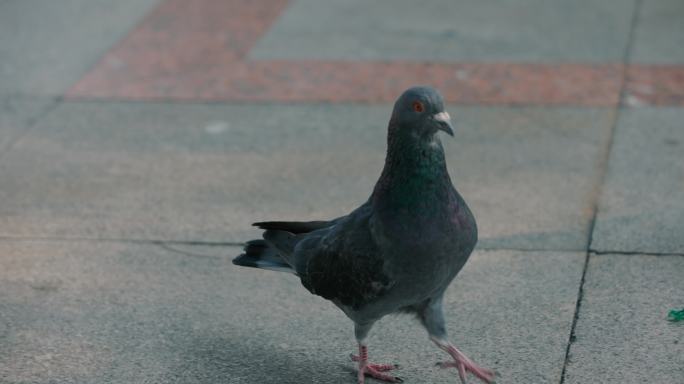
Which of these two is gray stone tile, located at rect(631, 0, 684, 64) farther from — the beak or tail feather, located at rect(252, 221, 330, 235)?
the beak

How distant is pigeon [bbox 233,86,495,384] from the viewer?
3492mm

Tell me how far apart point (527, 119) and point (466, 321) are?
2135mm

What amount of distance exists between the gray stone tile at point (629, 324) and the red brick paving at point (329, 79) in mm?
1912

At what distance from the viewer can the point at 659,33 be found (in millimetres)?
7184

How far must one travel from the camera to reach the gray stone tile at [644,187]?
4781 mm

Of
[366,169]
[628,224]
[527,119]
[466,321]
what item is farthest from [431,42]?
[466,321]

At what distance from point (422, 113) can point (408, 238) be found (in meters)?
0.41

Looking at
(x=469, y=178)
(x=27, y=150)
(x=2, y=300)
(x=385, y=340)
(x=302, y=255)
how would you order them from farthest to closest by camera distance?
(x=27, y=150)
(x=469, y=178)
(x=2, y=300)
(x=385, y=340)
(x=302, y=255)

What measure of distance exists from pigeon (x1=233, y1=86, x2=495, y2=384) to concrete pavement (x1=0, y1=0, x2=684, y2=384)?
0.36 metres

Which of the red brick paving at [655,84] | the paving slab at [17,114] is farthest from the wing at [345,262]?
the red brick paving at [655,84]

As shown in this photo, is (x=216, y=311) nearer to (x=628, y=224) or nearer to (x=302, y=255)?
(x=302, y=255)

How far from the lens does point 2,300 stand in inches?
179

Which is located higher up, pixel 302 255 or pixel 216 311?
pixel 302 255

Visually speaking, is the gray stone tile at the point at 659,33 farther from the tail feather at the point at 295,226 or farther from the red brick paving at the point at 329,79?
the tail feather at the point at 295,226
